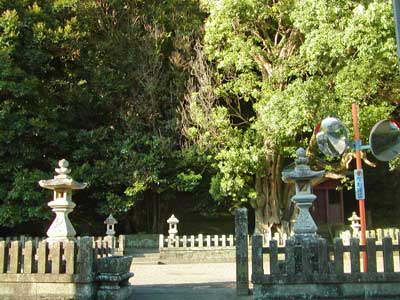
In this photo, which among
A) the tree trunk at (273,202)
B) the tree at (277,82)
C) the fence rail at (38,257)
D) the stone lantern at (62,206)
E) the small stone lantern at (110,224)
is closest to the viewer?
the fence rail at (38,257)

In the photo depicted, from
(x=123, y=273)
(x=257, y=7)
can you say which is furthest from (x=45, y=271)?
(x=257, y=7)

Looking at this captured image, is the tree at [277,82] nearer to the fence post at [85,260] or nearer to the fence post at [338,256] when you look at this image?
the fence post at [338,256]

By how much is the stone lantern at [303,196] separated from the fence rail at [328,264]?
90 centimetres

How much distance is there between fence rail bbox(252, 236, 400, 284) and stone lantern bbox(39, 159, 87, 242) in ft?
11.8

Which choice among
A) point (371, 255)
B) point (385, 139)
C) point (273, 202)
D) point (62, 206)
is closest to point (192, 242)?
point (273, 202)

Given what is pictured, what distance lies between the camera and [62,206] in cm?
863

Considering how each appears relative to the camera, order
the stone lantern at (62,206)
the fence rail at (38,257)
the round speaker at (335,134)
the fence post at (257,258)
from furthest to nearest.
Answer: the stone lantern at (62,206) → the round speaker at (335,134) → the fence rail at (38,257) → the fence post at (257,258)

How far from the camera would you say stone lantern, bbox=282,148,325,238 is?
804 cm

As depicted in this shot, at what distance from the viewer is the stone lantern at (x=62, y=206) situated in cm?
838

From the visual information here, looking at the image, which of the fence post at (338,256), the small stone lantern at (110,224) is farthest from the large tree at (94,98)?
the fence post at (338,256)

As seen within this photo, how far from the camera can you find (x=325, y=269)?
7012 mm

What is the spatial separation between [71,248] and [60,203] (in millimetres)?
1627

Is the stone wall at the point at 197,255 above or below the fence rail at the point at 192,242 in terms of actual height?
below

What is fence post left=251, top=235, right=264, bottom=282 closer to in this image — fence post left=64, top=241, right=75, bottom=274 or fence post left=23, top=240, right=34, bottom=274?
fence post left=64, top=241, right=75, bottom=274
